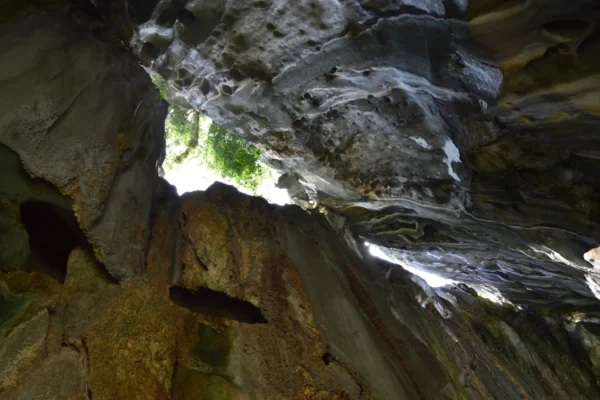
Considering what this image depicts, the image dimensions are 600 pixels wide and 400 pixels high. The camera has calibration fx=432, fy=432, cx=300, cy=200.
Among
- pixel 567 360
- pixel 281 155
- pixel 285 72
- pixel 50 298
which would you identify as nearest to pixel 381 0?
pixel 285 72

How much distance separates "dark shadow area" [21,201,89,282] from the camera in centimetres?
583

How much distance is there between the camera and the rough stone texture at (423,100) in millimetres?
4926

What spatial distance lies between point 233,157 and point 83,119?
6.88 m

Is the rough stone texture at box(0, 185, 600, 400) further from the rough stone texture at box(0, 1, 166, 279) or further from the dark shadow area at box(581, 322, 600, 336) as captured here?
the dark shadow area at box(581, 322, 600, 336)

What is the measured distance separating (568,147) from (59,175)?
6.84 meters

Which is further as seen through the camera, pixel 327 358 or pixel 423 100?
pixel 423 100

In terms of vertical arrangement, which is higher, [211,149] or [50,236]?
[50,236]

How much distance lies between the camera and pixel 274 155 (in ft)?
30.8

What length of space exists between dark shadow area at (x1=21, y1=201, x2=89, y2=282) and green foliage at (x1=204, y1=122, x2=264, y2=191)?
23.3ft

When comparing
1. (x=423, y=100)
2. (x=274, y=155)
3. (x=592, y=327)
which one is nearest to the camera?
(x=423, y=100)

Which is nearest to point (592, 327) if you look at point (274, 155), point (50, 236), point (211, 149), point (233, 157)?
point (274, 155)

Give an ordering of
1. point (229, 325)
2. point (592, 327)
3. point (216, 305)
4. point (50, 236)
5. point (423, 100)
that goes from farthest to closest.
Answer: point (592, 327), point (423, 100), point (216, 305), point (50, 236), point (229, 325)

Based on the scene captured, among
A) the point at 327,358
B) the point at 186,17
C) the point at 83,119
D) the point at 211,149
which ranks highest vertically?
the point at 186,17

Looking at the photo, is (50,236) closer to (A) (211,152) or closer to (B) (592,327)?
(A) (211,152)
